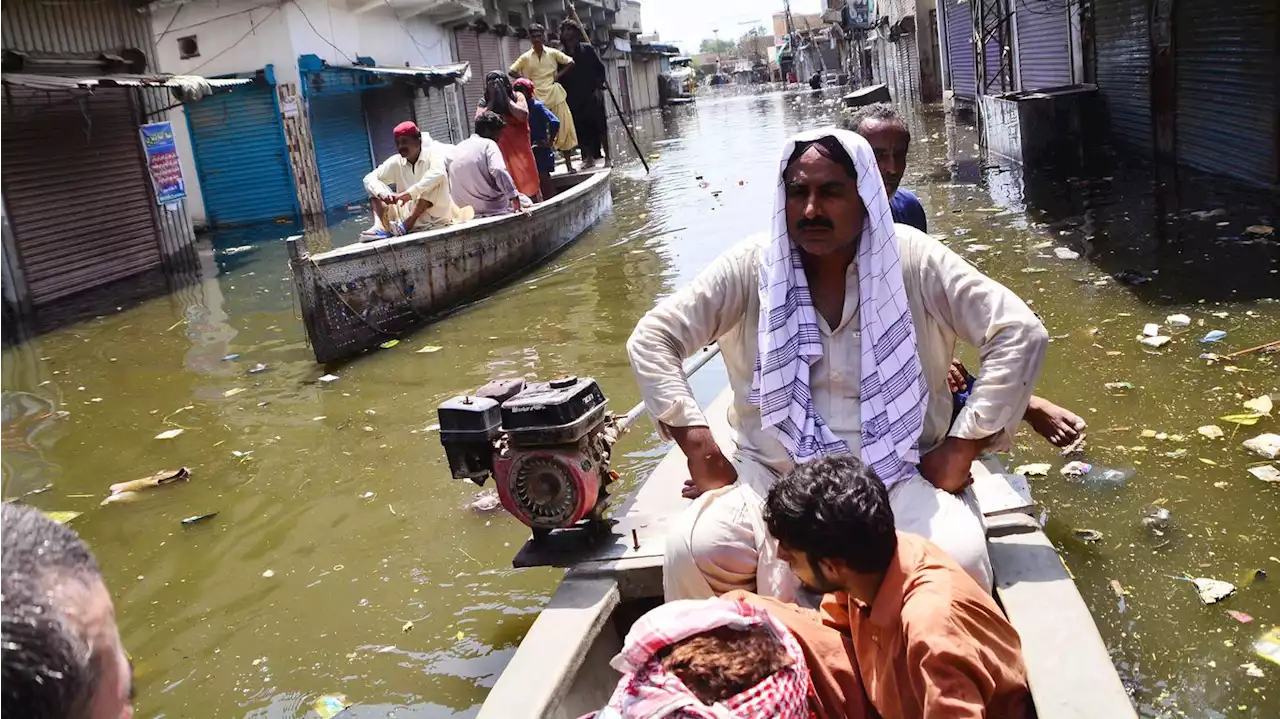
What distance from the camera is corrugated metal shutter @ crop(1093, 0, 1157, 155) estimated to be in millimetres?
12336

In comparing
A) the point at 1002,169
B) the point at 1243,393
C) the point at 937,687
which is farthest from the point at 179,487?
the point at 1002,169

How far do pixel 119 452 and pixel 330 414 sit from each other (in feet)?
4.15

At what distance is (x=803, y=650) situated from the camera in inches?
94.2

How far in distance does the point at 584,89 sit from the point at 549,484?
13428mm

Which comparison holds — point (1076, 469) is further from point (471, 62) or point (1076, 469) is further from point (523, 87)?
point (471, 62)

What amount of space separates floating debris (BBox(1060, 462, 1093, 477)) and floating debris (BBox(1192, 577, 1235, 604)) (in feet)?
3.22

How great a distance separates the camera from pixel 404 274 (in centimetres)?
866

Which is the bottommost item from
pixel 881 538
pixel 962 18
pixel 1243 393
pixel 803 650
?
pixel 1243 393

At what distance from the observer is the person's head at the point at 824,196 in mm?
2965

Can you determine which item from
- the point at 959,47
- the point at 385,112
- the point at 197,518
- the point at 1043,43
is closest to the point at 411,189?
the point at 197,518

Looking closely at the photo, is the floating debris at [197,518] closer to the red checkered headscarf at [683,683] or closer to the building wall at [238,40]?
the red checkered headscarf at [683,683]

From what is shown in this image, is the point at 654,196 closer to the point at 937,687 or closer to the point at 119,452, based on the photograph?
the point at 119,452

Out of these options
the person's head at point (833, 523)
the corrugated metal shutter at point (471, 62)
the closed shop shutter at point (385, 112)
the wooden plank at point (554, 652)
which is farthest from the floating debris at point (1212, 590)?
the corrugated metal shutter at point (471, 62)

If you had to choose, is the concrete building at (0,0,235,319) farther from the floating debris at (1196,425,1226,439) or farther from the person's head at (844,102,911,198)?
the floating debris at (1196,425,1226,439)
